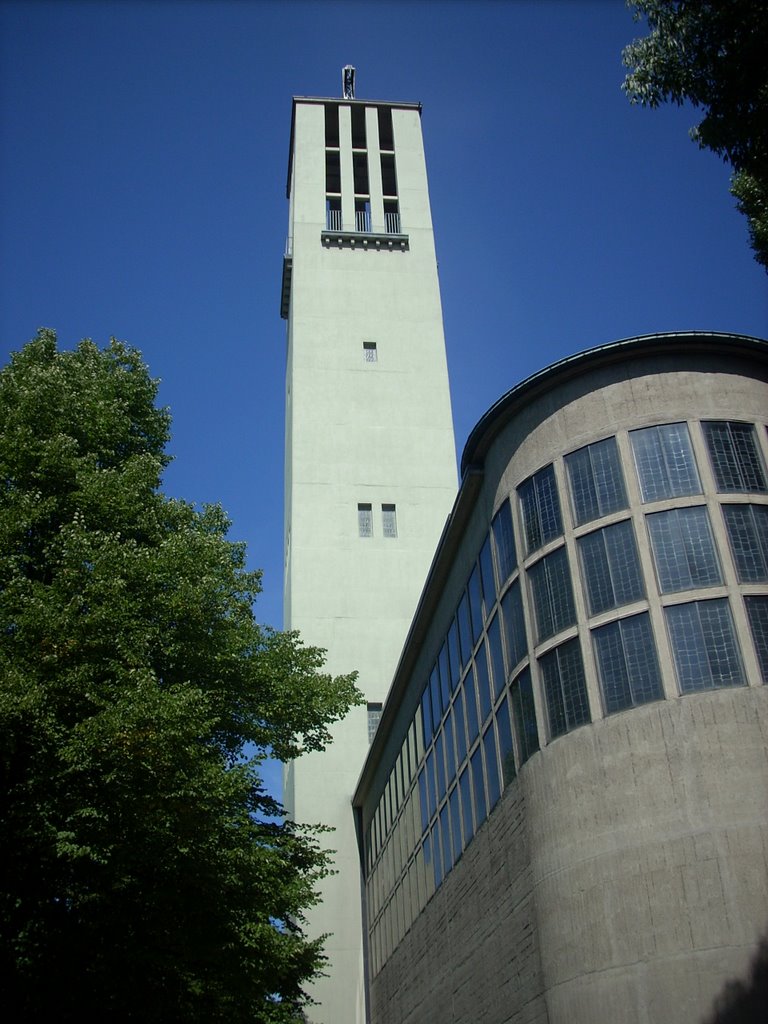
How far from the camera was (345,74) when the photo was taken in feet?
210

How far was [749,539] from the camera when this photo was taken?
16766 mm

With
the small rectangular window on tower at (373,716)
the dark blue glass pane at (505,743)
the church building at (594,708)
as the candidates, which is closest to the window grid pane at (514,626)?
the church building at (594,708)

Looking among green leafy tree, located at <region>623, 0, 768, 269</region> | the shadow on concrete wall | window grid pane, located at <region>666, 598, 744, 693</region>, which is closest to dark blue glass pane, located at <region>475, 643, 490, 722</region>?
window grid pane, located at <region>666, 598, 744, 693</region>

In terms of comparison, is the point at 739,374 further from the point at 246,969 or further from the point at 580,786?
the point at 246,969

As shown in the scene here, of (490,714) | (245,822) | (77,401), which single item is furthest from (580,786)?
→ (77,401)

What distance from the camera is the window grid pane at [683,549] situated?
1648cm

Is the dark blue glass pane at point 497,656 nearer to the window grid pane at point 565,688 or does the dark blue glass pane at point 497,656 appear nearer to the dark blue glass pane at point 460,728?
the window grid pane at point 565,688

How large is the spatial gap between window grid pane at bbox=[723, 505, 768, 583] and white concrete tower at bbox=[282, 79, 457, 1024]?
24.0m

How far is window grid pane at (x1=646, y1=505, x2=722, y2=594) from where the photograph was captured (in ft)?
54.1

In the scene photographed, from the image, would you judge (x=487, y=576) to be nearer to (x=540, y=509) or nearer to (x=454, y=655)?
(x=540, y=509)

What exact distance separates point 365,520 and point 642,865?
30.0 meters

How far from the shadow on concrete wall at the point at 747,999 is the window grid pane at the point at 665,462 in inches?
284

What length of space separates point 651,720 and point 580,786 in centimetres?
154

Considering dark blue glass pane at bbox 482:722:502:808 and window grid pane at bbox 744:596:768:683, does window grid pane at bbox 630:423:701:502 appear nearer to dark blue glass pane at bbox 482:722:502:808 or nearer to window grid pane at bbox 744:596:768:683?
window grid pane at bbox 744:596:768:683
